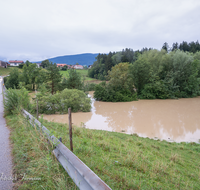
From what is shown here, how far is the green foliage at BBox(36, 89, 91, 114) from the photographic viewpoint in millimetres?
17125

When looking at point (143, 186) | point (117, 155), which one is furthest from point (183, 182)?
point (117, 155)

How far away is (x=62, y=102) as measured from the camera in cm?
1766

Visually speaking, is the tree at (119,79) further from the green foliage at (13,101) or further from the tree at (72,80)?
the green foliage at (13,101)

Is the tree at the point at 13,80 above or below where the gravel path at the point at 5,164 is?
above

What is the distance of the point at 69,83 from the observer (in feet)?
85.0

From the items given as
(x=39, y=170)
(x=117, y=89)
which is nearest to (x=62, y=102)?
(x=117, y=89)

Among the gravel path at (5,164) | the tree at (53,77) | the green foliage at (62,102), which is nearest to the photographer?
the gravel path at (5,164)

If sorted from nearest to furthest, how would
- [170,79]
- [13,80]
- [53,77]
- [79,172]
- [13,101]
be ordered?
[79,172], [13,101], [53,77], [170,79], [13,80]

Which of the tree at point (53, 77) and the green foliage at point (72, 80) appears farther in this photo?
the green foliage at point (72, 80)

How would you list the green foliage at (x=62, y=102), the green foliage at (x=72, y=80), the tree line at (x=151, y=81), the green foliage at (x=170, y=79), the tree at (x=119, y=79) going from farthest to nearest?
the green foliage at (x=170, y=79) → the tree at (x=119, y=79) → the tree line at (x=151, y=81) → the green foliage at (x=72, y=80) → the green foliage at (x=62, y=102)

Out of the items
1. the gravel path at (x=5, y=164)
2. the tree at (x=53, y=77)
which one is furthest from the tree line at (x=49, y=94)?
the gravel path at (x=5, y=164)

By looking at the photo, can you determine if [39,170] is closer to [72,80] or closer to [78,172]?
[78,172]

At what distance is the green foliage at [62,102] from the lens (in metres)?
17.1

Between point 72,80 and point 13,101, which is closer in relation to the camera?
point 13,101
